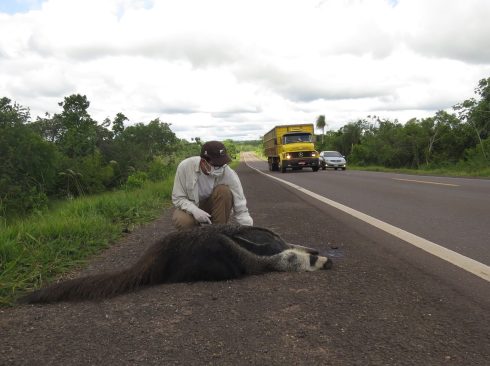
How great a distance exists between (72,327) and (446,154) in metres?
33.9

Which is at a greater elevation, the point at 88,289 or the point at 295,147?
the point at 295,147

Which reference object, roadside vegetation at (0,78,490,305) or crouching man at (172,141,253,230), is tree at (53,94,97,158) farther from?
crouching man at (172,141,253,230)

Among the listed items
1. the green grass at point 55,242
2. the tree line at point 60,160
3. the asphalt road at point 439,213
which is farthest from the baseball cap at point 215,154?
the tree line at point 60,160

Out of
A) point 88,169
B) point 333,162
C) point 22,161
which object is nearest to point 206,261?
point 22,161

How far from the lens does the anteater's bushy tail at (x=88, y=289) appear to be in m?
3.61

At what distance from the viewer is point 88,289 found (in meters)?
3.65

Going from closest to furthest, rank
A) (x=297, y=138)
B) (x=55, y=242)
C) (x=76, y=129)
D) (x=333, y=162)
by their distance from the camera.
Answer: (x=55, y=242), (x=76, y=129), (x=297, y=138), (x=333, y=162)

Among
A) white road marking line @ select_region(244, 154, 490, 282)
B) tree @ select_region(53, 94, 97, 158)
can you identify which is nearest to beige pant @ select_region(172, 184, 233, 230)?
white road marking line @ select_region(244, 154, 490, 282)

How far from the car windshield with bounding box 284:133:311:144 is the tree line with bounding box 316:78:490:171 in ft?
31.4

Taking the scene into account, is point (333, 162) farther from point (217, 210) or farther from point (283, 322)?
point (283, 322)

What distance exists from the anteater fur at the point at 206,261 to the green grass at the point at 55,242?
2.12 feet

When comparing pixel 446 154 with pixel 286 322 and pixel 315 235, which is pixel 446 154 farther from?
pixel 286 322

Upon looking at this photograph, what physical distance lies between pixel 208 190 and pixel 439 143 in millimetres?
32650

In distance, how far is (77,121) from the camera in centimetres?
2620
